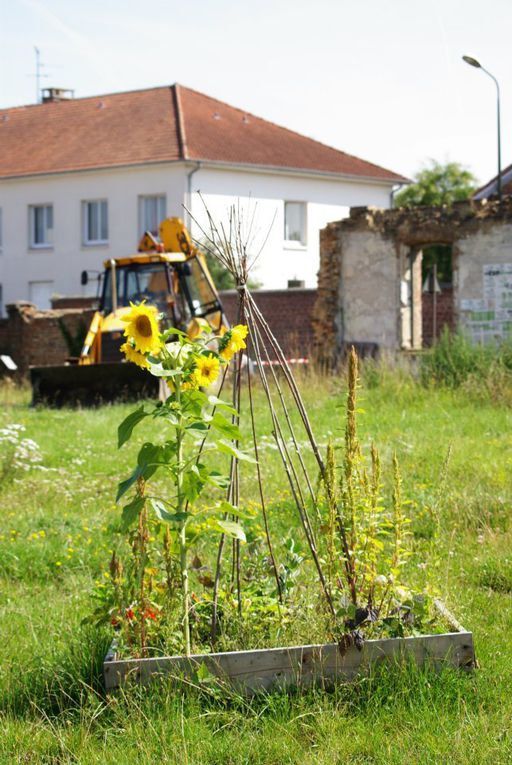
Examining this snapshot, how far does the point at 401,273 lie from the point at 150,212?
17.9 meters

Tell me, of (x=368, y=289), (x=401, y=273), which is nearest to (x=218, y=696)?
(x=401, y=273)

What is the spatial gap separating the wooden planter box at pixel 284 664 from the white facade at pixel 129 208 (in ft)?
109

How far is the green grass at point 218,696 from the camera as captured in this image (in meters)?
4.19

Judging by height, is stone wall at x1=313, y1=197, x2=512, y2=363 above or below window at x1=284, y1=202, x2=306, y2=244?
below

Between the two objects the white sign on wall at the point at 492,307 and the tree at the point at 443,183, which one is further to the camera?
the tree at the point at 443,183

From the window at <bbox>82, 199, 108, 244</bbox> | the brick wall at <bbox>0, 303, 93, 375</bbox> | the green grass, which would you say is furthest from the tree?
the green grass

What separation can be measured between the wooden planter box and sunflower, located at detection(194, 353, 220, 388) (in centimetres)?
116

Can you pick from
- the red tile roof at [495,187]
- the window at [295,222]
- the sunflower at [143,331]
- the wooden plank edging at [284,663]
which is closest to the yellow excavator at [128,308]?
the sunflower at [143,331]

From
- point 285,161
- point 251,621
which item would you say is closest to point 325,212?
point 285,161

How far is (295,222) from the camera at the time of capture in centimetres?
4062

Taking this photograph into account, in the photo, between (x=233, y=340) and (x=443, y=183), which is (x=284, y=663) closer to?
(x=233, y=340)

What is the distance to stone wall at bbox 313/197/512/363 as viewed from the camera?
71.2ft

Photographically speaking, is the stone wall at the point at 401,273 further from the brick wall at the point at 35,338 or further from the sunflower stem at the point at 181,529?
the sunflower stem at the point at 181,529

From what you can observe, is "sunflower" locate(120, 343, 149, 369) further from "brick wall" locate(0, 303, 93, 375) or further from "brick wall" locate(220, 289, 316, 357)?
"brick wall" locate(220, 289, 316, 357)
